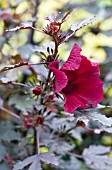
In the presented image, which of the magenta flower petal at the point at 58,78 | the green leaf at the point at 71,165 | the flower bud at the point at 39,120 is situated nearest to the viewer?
the magenta flower petal at the point at 58,78

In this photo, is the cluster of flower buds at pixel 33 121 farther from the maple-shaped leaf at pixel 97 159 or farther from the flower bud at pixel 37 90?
the maple-shaped leaf at pixel 97 159

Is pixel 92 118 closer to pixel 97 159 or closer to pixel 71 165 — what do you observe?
pixel 97 159

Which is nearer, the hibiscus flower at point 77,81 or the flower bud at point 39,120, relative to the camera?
the hibiscus flower at point 77,81

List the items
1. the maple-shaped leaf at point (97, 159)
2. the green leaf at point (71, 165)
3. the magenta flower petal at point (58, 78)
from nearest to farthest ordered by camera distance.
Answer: the magenta flower petal at point (58, 78) → the maple-shaped leaf at point (97, 159) → the green leaf at point (71, 165)

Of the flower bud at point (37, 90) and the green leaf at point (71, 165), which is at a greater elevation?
the flower bud at point (37, 90)

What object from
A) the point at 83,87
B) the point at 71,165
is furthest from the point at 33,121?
the point at 71,165

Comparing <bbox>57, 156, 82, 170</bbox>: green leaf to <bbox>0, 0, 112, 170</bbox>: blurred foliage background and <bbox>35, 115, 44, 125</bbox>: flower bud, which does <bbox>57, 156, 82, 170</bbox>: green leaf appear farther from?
<bbox>35, 115, 44, 125</bbox>: flower bud

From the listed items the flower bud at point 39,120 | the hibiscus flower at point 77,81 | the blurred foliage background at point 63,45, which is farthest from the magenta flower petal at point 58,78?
the blurred foliage background at point 63,45

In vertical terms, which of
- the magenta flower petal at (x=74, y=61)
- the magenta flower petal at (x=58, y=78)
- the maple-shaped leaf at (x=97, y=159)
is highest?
the magenta flower petal at (x=74, y=61)
